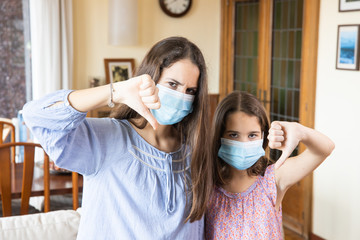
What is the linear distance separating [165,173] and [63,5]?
11.1ft

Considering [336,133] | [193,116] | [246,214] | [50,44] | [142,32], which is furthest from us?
[142,32]

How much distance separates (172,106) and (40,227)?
890 millimetres

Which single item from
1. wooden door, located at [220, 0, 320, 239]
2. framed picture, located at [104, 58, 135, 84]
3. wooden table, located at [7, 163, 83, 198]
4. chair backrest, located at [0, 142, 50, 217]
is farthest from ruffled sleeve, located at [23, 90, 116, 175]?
framed picture, located at [104, 58, 135, 84]

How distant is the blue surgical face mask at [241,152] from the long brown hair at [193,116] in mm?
179

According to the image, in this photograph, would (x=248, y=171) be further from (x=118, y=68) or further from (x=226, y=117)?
(x=118, y=68)

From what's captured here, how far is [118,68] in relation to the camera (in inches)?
190

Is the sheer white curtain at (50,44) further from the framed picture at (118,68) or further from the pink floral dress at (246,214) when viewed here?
the pink floral dress at (246,214)

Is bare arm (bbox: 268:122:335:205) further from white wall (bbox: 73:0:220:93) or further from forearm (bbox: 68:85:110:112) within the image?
white wall (bbox: 73:0:220:93)

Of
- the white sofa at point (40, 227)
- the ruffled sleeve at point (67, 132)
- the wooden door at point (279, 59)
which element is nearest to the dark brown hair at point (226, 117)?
the ruffled sleeve at point (67, 132)

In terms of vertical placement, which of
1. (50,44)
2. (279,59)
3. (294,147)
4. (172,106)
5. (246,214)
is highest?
(50,44)

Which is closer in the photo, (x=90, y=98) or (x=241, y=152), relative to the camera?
(x=90, y=98)

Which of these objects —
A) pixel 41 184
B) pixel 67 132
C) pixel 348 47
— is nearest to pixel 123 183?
pixel 67 132

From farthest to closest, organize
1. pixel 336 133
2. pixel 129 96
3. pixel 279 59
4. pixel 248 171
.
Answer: pixel 279 59, pixel 336 133, pixel 248 171, pixel 129 96

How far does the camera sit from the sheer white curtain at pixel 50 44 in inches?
173
